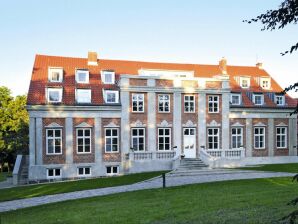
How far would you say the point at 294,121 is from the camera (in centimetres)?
3406

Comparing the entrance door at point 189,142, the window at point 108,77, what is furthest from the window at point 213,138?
the window at point 108,77

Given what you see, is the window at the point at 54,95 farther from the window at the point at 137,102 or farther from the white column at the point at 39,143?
the window at the point at 137,102

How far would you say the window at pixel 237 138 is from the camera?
32156 mm

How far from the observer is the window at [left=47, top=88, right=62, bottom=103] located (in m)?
27.9

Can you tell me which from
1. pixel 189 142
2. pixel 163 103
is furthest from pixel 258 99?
pixel 163 103

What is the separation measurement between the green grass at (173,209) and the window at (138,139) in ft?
45.4

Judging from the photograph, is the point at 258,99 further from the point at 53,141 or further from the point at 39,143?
the point at 39,143

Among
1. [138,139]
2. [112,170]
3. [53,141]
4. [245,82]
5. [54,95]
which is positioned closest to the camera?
[53,141]

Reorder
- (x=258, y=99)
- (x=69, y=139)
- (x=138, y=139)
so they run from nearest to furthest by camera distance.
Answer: (x=69, y=139)
(x=138, y=139)
(x=258, y=99)

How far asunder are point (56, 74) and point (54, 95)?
2.44m

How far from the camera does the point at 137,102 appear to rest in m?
29.1

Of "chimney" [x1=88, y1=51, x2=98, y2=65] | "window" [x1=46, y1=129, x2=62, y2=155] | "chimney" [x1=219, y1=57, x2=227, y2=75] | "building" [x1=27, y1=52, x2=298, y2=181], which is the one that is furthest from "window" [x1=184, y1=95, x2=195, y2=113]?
"window" [x1=46, y1=129, x2=62, y2=155]

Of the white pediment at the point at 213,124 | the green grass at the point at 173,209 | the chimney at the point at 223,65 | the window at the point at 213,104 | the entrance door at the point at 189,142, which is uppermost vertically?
the chimney at the point at 223,65

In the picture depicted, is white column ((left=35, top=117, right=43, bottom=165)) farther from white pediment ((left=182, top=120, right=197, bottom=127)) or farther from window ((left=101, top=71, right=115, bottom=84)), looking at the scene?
white pediment ((left=182, top=120, right=197, bottom=127))
